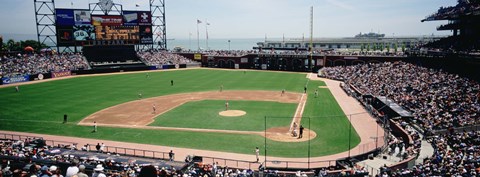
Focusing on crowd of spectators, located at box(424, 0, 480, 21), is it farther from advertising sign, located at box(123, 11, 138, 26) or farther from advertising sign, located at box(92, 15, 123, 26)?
advertising sign, located at box(92, 15, 123, 26)

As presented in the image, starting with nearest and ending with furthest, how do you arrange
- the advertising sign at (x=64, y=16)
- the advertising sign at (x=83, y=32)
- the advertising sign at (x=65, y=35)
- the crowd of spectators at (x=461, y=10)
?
the crowd of spectators at (x=461, y=10) → the advertising sign at (x=64, y=16) → the advertising sign at (x=65, y=35) → the advertising sign at (x=83, y=32)

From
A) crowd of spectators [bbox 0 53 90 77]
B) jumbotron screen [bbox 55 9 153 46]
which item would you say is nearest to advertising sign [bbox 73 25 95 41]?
jumbotron screen [bbox 55 9 153 46]

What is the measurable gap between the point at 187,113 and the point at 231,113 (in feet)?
16.2

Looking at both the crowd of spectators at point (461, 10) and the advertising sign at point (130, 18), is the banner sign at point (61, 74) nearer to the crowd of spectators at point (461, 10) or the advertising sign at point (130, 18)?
the advertising sign at point (130, 18)

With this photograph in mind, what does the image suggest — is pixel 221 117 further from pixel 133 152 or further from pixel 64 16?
pixel 64 16

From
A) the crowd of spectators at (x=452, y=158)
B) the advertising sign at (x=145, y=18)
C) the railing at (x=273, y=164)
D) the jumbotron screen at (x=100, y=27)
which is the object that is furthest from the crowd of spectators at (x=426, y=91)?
the jumbotron screen at (x=100, y=27)

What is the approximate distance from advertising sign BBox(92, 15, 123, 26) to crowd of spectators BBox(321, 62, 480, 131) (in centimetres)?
5157

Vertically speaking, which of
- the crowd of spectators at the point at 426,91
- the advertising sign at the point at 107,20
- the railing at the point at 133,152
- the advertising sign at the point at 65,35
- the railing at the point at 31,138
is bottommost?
the railing at the point at 133,152

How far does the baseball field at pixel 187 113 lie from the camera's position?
29078mm

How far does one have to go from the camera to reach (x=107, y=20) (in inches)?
3059

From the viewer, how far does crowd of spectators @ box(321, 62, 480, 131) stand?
30453mm

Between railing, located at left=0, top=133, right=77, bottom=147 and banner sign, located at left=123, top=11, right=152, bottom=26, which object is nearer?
railing, located at left=0, top=133, right=77, bottom=147

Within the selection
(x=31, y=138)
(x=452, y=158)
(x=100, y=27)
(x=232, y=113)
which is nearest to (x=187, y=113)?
(x=232, y=113)

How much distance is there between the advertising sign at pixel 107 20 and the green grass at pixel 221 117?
4404cm
